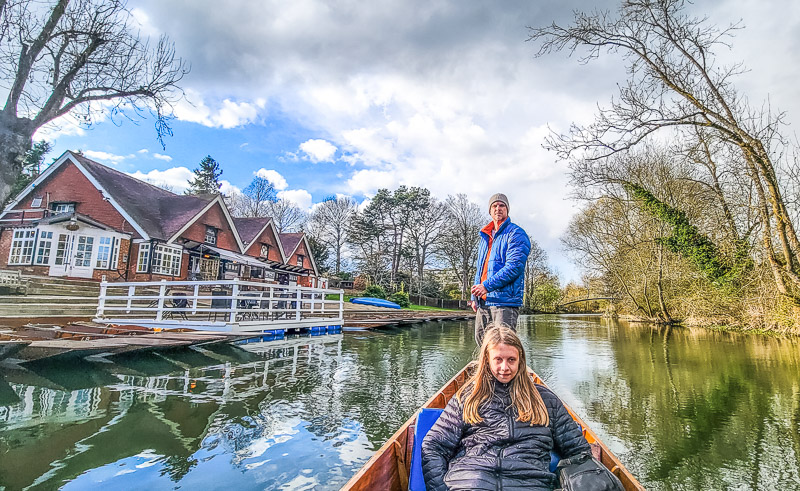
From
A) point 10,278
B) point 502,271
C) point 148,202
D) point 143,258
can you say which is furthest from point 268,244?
point 502,271

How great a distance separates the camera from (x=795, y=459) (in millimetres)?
3086

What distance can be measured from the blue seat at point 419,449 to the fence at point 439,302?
34.3 m

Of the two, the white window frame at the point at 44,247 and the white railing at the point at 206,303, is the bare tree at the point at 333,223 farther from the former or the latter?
the white window frame at the point at 44,247

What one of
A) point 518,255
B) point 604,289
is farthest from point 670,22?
point 604,289

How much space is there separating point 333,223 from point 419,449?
38.2m

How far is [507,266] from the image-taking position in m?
3.20

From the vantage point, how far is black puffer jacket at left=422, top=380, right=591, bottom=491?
1.81 m

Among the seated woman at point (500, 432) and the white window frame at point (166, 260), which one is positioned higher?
the white window frame at point (166, 260)

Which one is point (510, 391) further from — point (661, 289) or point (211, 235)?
point (211, 235)

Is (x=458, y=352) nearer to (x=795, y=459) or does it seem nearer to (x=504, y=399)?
(x=795, y=459)

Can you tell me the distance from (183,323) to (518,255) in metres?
8.97

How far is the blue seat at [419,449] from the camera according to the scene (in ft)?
6.47

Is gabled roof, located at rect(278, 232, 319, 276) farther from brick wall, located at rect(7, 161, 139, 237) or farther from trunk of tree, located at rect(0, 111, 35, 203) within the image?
trunk of tree, located at rect(0, 111, 35, 203)

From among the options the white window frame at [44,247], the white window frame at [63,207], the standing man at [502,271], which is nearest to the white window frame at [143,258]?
the white window frame at [44,247]
